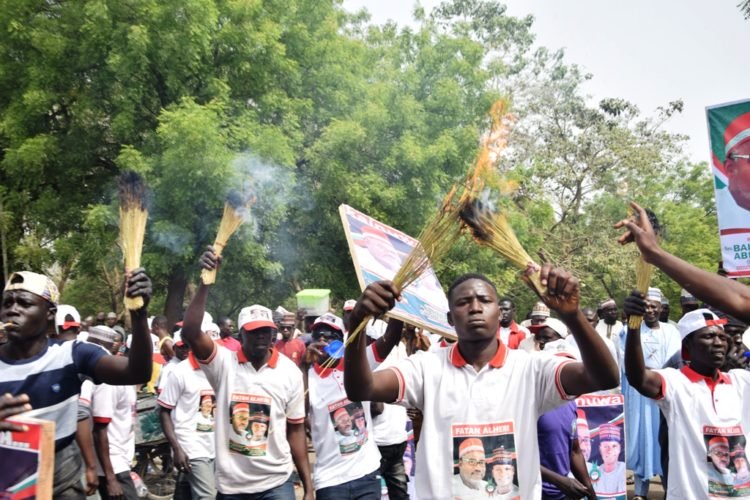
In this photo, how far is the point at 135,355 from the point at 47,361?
50cm

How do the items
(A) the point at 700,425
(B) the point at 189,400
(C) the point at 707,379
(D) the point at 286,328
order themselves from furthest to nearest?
(D) the point at 286,328 → (B) the point at 189,400 → (C) the point at 707,379 → (A) the point at 700,425

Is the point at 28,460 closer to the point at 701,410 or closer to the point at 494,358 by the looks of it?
the point at 494,358

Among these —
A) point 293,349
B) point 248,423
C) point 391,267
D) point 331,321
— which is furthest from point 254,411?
point 293,349

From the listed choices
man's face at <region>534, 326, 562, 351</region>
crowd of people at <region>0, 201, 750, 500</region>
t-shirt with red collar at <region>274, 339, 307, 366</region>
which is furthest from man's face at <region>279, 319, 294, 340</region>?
man's face at <region>534, 326, 562, 351</region>

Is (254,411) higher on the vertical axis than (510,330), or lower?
lower

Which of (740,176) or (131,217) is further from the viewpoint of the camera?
(740,176)

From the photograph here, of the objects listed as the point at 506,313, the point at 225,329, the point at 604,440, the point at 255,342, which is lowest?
the point at 604,440

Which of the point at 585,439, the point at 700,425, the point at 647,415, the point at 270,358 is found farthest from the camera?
the point at 647,415

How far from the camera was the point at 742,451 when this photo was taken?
4371 mm

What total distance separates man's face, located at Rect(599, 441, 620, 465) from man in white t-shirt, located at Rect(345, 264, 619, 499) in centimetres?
459

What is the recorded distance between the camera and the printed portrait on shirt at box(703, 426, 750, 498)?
4.30 metres

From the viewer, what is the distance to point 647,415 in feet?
31.4

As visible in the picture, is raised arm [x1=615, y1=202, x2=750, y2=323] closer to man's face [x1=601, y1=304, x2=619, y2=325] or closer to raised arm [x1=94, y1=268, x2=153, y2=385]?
raised arm [x1=94, y1=268, x2=153, y2=385]

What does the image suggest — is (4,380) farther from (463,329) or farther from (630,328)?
(630,328)
